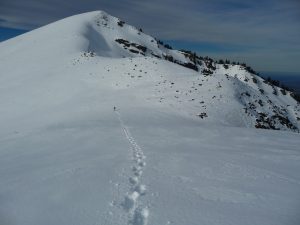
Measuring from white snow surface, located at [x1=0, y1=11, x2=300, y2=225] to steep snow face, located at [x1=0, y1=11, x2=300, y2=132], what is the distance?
0.22 meters

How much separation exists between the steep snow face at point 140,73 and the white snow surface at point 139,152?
218 millimetres

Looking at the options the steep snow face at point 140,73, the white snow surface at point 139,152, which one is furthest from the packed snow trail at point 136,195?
the steep snow face at point 140,73

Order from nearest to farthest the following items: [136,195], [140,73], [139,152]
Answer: [136,195], [139,152], [140,73]

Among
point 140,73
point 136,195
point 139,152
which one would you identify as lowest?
point 139,152

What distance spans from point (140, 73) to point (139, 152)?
23047 millimetres

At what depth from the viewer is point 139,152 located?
538 inches

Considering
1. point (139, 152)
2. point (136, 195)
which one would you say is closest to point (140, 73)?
point (139, 152)

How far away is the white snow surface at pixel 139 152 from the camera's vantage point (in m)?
8.12

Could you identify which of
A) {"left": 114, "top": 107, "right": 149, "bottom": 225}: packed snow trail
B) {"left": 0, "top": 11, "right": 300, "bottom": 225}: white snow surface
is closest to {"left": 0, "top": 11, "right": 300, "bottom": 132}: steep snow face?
{"left": 0, "top": 11, "right": 300, "bottom": 225}: white snow surface

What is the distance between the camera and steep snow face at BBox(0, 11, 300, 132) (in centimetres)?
2848

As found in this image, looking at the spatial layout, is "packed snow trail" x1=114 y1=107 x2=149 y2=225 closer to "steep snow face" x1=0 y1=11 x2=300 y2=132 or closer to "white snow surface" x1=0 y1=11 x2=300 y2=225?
"white snow surface" x1=0 y1=11 x2=300 y2=225

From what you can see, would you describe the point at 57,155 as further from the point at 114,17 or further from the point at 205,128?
the point at 114,17

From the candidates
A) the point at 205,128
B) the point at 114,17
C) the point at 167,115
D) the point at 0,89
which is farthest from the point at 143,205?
the point at 114,17

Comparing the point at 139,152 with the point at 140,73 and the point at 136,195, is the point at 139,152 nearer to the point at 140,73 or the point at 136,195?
the point at 136,195
